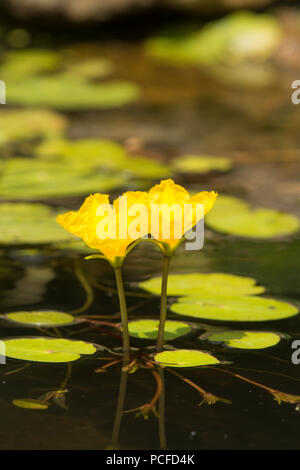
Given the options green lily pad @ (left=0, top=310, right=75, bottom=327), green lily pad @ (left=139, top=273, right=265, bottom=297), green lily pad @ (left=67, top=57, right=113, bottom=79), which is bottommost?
green lily pad @ (left=0, top=310, right=75, bottom=327)

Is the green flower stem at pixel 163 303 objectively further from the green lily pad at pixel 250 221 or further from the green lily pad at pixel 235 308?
the green lily pad at pixel 250 221

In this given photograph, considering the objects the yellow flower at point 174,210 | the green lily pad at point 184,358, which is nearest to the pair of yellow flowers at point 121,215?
the yellow flower at point 174,210

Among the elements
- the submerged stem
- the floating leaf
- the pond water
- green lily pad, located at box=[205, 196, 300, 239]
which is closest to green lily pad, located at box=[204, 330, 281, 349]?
the pond water

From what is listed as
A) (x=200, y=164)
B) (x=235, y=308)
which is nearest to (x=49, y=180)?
(x=200, y=164)

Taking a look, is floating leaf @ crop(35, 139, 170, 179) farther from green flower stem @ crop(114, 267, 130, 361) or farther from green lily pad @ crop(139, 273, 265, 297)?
green flower stem @ crop(114, 267, 130, 361)

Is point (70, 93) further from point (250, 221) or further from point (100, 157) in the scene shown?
point (250, 221)

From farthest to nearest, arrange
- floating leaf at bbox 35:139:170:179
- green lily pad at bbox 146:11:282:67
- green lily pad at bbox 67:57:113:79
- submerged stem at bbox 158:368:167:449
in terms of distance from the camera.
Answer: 1. green lily pad at bbox 146:11:282:67
2. green lily pad at bbox 67:57:113:79
3. floating leaf at bbox 35:139:170:179
4. submerged stem at bbox 158:368:167:449
